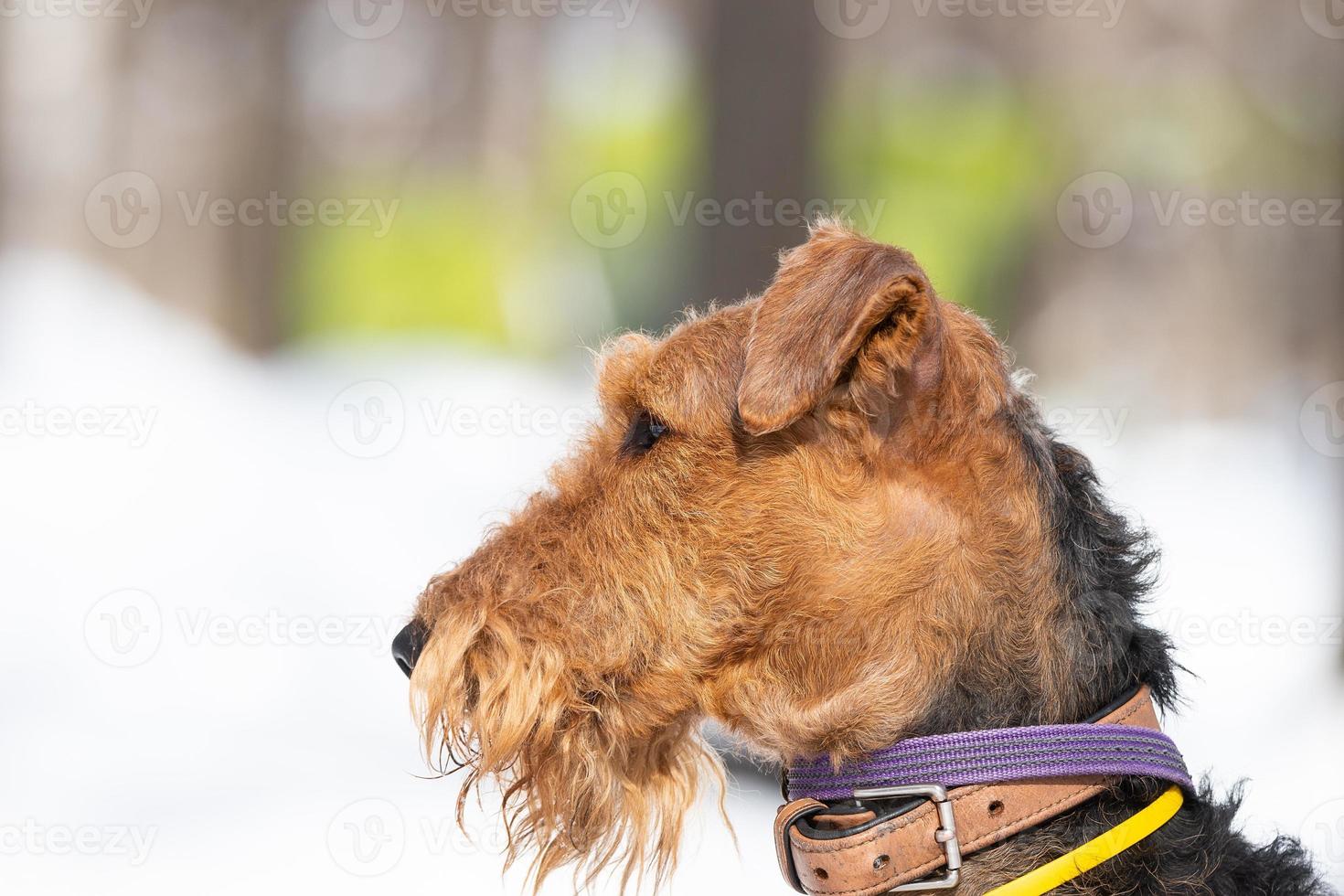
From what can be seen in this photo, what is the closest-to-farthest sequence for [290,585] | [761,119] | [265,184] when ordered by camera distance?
[761,119] < [290,585] < [265,184]

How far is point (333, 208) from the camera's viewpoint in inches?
221

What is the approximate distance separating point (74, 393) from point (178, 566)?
→ 108 centimetres

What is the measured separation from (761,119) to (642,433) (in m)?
2.88

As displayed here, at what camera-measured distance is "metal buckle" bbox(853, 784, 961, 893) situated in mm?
1595

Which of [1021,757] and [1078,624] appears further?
[1078,624]

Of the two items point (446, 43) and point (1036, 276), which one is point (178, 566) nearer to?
point (446, 43)

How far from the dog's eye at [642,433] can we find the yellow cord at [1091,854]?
977mm

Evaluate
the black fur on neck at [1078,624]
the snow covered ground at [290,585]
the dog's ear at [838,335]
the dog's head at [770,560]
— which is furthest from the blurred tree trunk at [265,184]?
the black fur on neck at [1078,624]

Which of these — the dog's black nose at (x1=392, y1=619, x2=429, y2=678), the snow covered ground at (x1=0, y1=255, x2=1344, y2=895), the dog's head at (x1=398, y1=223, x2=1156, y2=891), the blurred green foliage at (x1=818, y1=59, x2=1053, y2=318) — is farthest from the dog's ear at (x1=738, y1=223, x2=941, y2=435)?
the blurred green foliage at (x1=818, y1=59, x2=1053, y2=318)

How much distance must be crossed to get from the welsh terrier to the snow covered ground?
271cm

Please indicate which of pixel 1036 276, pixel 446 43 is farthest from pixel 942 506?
pixel 446 43

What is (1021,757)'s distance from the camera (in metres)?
1.62

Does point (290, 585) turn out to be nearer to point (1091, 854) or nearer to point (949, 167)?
point (949, 167)

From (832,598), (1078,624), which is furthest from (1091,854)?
(832,598)
